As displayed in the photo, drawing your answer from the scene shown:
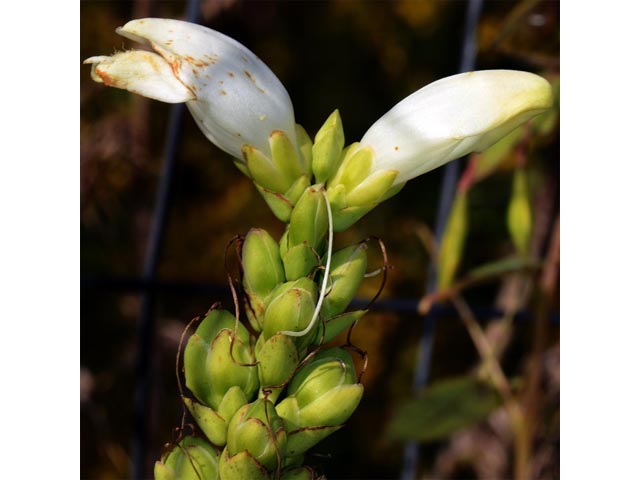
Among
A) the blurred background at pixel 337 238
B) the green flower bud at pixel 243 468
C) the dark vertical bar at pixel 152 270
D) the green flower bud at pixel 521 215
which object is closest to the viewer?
the green flower bud at pixel 243 468

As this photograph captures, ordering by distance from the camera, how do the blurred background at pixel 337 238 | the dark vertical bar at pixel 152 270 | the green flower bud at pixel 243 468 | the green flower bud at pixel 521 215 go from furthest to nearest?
the blurred background at pixel 337 238 → the dark vertical bar at pixel 152 270 → the green flower bud at pixel 521 215 → the green flower bud at pixel 243 468

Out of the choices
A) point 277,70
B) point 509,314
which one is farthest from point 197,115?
point 277,70

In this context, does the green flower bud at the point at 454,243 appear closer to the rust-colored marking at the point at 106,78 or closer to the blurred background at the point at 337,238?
the blurred background at the point at 337,238

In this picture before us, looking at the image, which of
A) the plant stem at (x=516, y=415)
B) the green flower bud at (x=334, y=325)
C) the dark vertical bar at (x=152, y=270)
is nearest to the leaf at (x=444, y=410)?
the plant stem at (x=516, y=415)

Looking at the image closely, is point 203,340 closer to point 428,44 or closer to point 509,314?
point 509,314

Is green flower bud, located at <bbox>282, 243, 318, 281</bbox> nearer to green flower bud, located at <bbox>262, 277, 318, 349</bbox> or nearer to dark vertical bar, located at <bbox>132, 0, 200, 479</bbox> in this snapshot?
green flower bud, located at <bbox>262, 277, 318, 349</bbox>

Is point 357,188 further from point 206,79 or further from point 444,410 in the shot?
point 444,410

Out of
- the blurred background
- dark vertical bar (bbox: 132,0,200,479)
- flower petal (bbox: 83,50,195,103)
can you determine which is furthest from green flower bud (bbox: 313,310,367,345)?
the blurred background
